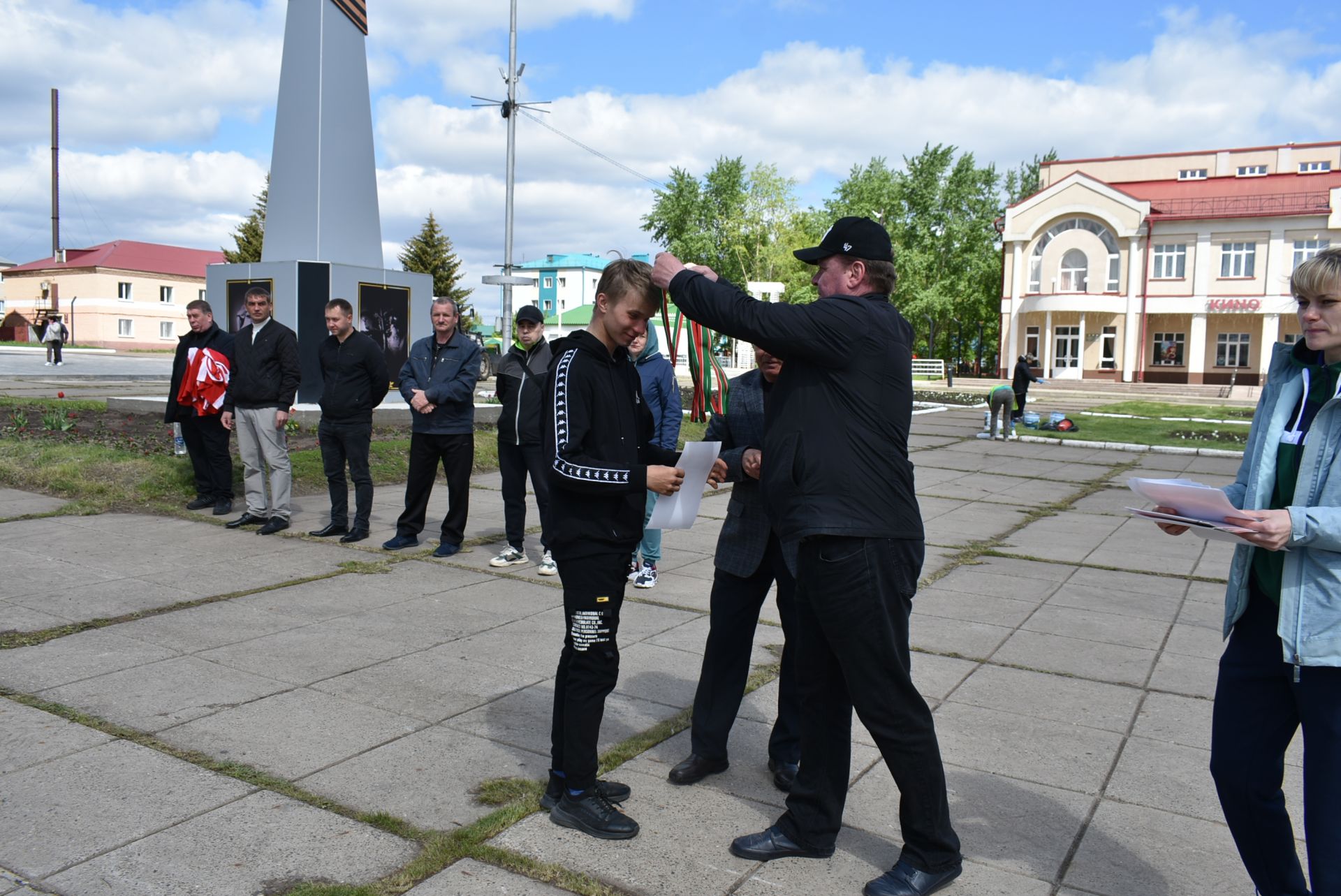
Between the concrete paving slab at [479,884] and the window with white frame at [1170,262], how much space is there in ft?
182

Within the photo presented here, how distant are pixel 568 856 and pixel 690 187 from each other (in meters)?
75.8

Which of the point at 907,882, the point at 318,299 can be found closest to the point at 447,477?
the point at 907,882

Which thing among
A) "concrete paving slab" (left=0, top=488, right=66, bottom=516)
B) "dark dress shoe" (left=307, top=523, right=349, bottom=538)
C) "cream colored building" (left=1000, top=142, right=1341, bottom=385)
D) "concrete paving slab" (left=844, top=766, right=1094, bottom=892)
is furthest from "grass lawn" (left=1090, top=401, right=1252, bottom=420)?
"concrete paving slab" (left=844, top=766, right=1094, bottom=892)

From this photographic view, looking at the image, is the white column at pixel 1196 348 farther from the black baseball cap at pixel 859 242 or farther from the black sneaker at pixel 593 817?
the black sneaker at pixel 593 817

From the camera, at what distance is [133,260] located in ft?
240

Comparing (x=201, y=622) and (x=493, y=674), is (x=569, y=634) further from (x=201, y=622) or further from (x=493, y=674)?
(x=201, y=622)

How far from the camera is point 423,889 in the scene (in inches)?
120

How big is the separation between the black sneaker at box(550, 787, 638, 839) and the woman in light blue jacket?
1810 millimetres

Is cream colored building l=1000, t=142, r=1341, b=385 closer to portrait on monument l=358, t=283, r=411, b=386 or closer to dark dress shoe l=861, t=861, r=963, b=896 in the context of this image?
portrait on monument l=358, t=283, r=411, b=386

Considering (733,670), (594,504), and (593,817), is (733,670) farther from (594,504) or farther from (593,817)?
(594,504)

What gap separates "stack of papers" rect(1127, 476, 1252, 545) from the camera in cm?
252

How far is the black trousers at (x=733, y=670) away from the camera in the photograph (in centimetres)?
394

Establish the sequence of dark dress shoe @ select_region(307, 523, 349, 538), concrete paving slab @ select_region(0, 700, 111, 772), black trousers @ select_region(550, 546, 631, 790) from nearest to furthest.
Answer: black trousers @ select_region(550, 546, 631, 790), concrete paving slab @ select_region(0, 700, 111, 772), dark dress shoe @ select_region(307, 523, 349, 538)

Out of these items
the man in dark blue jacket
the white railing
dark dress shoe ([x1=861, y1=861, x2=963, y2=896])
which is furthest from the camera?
the white railing
